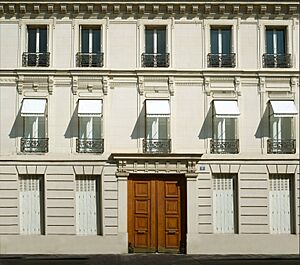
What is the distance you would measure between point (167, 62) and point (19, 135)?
6476mm

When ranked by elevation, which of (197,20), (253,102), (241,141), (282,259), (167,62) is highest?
(197,20)

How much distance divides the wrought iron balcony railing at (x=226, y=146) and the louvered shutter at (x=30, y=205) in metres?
7.04

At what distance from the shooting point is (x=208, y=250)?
22.7 metres

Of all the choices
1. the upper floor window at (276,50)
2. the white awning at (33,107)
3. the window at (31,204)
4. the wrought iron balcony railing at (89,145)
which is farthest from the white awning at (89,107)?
the upper floor window at (276,50)

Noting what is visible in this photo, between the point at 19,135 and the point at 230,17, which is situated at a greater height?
the point at 230,17

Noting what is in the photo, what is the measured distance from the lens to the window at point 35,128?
22698 millimetres

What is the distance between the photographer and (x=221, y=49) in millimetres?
23766

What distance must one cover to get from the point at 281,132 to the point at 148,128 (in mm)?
5267

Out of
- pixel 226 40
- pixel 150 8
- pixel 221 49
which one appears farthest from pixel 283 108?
pixel 150 8

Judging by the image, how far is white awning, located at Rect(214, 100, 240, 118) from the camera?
22609 mm

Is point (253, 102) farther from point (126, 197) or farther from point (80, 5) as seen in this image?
point (80, 5)

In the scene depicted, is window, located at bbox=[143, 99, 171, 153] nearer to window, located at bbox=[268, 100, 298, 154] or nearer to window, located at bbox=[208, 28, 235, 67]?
window, located at bbox=[208, 28, 235, 67]

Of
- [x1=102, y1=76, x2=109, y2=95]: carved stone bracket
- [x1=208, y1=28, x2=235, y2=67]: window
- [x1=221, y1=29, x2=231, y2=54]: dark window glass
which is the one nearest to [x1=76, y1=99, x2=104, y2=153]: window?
[x1=102, y1=76, x2=109, y2=95]: carved stone bracket

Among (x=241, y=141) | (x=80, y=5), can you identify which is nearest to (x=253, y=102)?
(x=241, y=141)
